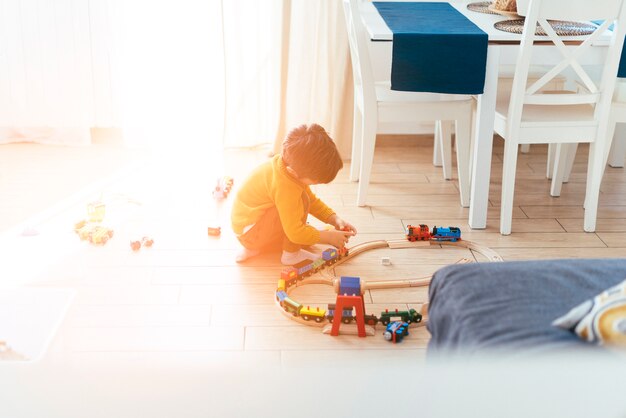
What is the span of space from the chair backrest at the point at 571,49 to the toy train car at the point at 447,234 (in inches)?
16.5

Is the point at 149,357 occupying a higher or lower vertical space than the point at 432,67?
lower

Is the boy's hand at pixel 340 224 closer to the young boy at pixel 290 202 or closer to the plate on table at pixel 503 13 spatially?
the young boy at pixel 290 202

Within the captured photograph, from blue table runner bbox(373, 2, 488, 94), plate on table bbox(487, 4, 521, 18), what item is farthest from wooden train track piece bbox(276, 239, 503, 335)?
plate on table bbox(487, 4, 521, 18)

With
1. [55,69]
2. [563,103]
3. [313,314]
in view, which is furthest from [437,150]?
[55,69]

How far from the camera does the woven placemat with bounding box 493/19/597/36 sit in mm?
2789

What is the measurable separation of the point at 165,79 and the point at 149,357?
199 cm

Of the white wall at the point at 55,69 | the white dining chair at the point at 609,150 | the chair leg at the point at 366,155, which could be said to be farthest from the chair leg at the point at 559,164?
the white wall at the point at 55,69

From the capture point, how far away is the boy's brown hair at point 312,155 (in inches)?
93.4

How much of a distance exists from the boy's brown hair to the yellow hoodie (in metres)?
0.07

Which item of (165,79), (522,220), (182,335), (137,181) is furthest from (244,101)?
(182,335)

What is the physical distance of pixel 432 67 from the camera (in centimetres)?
277

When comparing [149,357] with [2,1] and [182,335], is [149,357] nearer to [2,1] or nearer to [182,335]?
[182,335]

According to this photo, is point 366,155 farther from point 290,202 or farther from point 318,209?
point 290,202

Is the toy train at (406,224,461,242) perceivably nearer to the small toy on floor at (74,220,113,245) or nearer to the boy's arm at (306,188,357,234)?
the boy's arm at (306,188,357,234)
